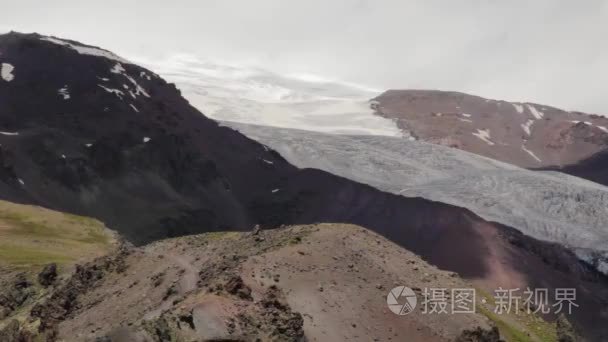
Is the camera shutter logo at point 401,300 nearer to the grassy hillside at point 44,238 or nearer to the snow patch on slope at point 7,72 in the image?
the grassy hillside at point 44,238

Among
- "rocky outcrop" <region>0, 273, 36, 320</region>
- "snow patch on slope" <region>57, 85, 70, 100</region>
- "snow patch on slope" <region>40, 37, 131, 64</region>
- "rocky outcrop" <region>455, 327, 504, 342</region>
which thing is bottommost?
"rocky outcrop" <region>0, 273, 36, 320</region>

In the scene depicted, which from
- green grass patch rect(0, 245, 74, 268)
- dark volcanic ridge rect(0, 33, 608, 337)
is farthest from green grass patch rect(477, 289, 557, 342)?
dark volcanic ridge rect(0, 33, 608, 337)

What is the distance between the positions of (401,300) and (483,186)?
131 metres

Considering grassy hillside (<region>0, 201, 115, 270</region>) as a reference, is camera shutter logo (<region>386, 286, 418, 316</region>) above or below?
above

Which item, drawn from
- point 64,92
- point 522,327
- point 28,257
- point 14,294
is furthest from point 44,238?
point 64,92

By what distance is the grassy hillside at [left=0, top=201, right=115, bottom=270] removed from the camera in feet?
201

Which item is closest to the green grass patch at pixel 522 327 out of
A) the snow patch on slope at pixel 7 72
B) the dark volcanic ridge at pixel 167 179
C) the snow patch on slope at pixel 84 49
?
the dark volcanic ridge at pixel 167 179

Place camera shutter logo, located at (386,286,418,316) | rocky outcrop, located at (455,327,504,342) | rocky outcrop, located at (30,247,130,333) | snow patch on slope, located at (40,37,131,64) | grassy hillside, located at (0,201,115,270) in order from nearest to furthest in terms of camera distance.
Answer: rocky outcrop, located at (455,327,504,342), camera shutter logo, located at (386,286,418,316), rocky outcrop, located at (30,247,130,333), grassy hillside, located at (0,201,115,270), snow patch on slope, located at (40,37,131,64)

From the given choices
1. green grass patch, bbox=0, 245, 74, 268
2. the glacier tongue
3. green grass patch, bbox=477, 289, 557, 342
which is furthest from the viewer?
the glacier tongue

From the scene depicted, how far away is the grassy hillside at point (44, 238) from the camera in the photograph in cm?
6141

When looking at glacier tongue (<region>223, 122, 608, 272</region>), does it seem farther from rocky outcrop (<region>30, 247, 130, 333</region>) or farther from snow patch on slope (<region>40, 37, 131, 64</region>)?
rocky outcrop (<region>30, 247, 130, 333</region>)

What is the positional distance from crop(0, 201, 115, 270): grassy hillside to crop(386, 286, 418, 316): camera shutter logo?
29.0m

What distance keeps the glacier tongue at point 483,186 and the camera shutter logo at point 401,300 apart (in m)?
111

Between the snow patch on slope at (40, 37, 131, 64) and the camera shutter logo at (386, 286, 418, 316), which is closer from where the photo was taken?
the camera shutter logo at (386, 286, 418, 316)
